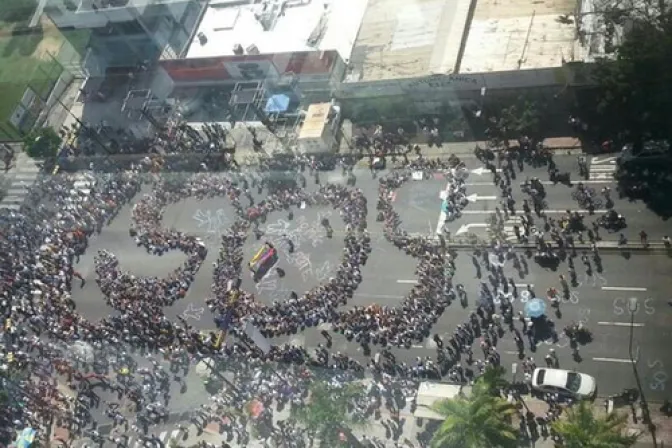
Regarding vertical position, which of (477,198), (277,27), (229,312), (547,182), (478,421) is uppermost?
(277,27)

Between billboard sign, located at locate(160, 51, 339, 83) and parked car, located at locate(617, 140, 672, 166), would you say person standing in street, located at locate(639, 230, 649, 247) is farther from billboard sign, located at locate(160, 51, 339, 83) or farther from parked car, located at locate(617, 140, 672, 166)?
billboard sign, located at locate(160, 51, 339, 83)

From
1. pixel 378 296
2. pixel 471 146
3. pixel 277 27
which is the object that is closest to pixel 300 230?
pixel 378 296

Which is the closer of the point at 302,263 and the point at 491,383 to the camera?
the point at 491,383

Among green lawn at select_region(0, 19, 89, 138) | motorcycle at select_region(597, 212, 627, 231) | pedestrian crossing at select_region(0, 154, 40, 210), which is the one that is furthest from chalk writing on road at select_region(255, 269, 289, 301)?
green lawn at select_region(0, 19, 89, 138)

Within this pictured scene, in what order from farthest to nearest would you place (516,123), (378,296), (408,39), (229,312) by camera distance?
(408,39) < (516,123) < (229,312) < (378,296)

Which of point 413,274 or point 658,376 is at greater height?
point 413,274

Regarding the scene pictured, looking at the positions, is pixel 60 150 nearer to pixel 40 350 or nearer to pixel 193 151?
pixel 193 151

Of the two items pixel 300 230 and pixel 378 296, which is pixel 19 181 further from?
pixel 378 296
